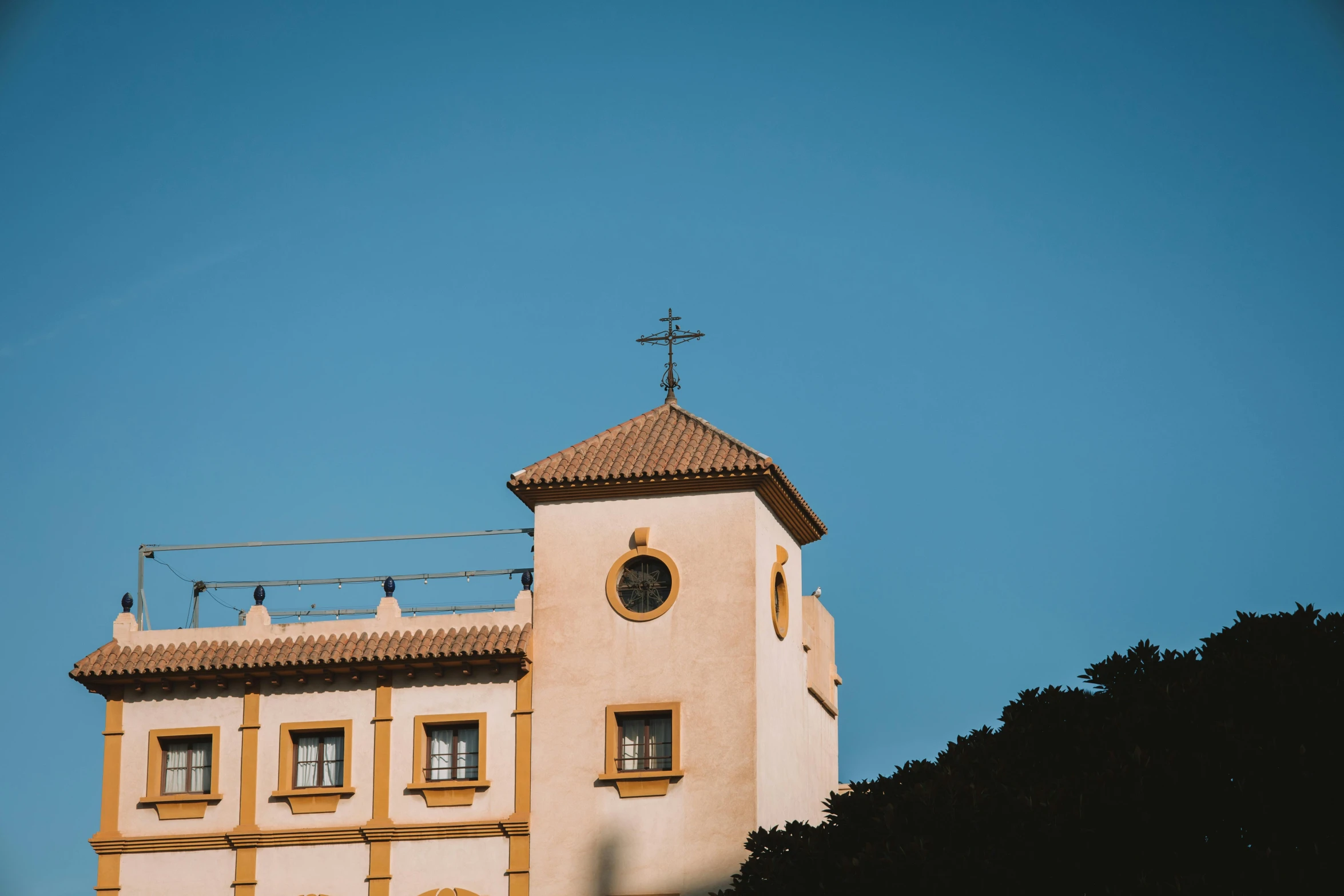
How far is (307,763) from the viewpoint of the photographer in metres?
34.4

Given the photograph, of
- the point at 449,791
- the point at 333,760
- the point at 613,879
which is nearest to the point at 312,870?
the point at 333,760

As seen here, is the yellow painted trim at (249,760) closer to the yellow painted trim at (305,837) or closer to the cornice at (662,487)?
the yellow painted trim at (305,837)

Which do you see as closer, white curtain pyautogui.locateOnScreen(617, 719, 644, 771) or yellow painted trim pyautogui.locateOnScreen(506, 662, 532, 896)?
yellow painted trim pyautogui.locateOnScreen(506, 662, 532, 896)

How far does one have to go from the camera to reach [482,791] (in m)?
33.5

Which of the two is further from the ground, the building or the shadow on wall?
the building

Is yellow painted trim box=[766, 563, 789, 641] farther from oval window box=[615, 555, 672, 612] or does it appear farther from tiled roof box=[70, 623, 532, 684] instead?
tiled roof box=[70, 623, 532, 684]

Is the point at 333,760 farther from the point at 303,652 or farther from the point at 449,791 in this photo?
the point at 449,791

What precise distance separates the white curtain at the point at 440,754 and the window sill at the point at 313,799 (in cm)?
166

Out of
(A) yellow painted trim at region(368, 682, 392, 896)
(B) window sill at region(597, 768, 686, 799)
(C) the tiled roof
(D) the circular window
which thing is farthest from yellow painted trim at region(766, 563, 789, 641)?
(A) yellow painted trim at region(368, 682, 392, 896)

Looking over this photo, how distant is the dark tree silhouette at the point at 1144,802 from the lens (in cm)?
2255

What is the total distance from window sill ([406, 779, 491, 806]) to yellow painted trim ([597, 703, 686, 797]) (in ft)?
8.17

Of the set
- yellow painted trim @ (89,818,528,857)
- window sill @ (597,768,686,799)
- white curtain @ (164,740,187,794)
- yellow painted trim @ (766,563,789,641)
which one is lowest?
yellow painted trim @ (89,818,528,857)

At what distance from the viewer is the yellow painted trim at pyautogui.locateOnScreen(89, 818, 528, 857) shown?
3319 cm

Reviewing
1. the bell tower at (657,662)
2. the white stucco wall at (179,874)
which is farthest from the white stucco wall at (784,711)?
the white stucco wall at (179,874)
